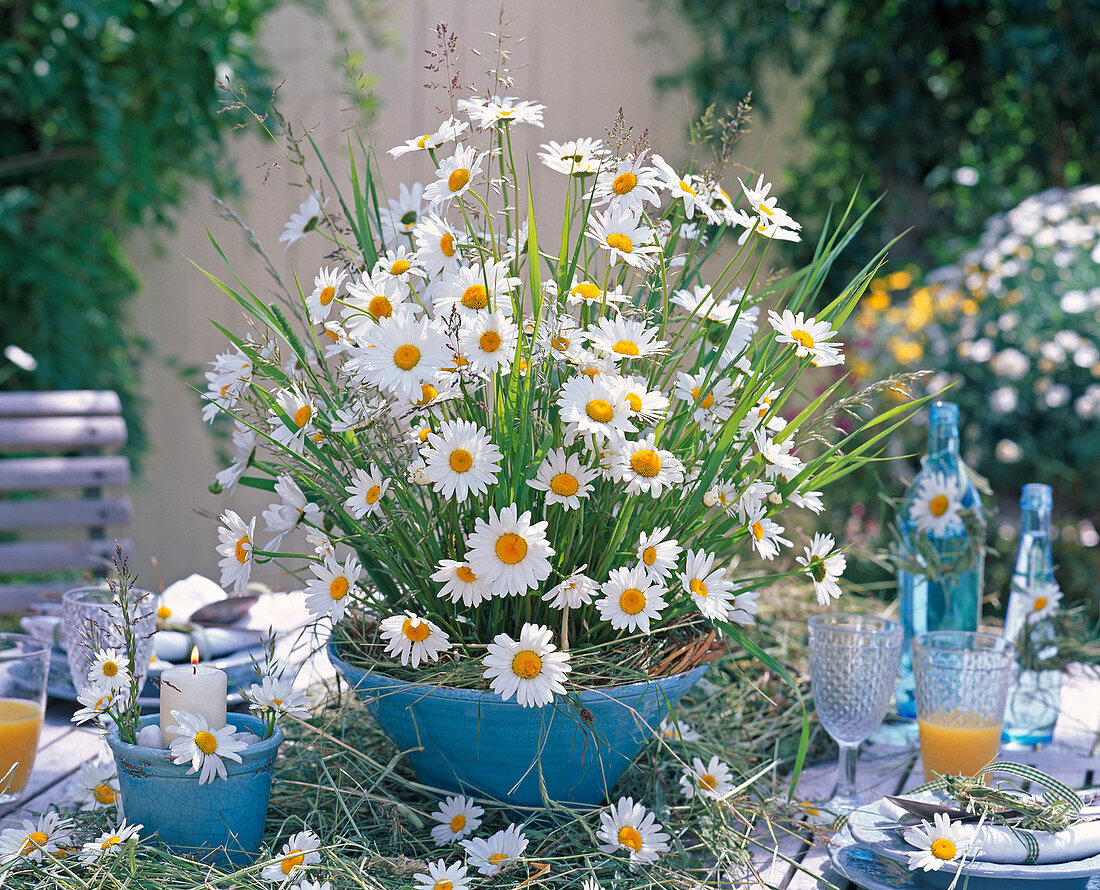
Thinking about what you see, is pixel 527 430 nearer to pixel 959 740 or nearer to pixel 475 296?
pixel 475 296

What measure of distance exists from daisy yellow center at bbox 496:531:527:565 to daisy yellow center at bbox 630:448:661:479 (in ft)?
0.30

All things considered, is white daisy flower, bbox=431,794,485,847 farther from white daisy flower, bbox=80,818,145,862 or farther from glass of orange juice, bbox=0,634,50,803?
glass of orange juice, bbox=0,634,50,803

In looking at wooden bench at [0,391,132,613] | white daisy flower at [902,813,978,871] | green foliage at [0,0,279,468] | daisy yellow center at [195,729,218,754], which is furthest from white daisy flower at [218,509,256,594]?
green foliage at [0,0,279,468]

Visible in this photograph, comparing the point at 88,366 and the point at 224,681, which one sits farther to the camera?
the point at 88,366

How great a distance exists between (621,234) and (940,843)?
1.64ft

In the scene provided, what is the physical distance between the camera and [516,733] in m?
0.78

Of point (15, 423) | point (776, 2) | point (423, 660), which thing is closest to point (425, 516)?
point (423, 660)

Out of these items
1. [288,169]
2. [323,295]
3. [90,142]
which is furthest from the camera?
[288,169]

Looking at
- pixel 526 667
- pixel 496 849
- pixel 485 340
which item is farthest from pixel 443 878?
pixel 485 340

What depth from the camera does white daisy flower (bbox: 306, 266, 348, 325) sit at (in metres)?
0.79

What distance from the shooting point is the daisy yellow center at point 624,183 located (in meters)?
0.76

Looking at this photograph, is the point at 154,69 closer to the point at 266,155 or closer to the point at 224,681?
the point at 266,155

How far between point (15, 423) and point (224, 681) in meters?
1.61

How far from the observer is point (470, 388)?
0.84m
